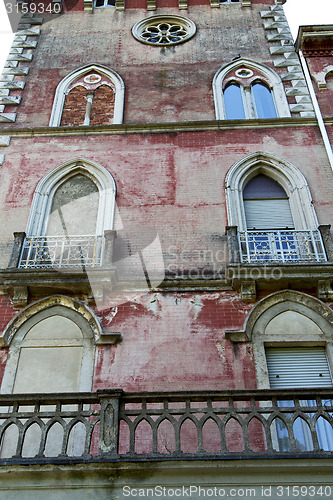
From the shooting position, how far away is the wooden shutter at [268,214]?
1284 centimetres

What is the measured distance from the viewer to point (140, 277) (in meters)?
11.5

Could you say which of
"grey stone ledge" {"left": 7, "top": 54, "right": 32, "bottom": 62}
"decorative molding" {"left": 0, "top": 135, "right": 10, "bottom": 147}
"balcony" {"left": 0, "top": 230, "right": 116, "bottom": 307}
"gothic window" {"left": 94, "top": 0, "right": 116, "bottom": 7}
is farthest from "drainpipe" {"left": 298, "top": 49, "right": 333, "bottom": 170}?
"grey stone ledge" {"left": 7, "top": 54, "right": 32, "bottom": 62}

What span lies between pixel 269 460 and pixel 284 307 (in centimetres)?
395

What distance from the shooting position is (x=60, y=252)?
39.4 feet

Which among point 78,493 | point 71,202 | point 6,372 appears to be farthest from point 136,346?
point 71,202

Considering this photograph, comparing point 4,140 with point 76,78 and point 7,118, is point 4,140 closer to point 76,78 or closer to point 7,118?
point 7,118

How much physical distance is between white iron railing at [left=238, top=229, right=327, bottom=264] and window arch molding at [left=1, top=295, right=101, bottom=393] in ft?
10.9

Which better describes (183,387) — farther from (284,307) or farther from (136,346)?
(284,307)

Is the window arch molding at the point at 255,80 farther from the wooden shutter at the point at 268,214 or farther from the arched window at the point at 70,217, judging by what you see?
the arched window at the point at 70,217

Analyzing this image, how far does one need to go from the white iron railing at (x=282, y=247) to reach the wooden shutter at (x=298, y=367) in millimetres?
1920

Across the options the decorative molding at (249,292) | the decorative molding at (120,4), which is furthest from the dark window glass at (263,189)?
the decorative molding at (120,4)

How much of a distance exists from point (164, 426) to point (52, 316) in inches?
125

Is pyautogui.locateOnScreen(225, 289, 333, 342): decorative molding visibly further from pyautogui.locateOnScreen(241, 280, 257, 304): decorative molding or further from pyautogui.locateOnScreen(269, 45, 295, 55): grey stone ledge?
pyautogui.locateOnScreen(269, 45, 295, 55): grey stone ledge

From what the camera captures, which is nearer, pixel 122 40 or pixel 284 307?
pixel 284 307
